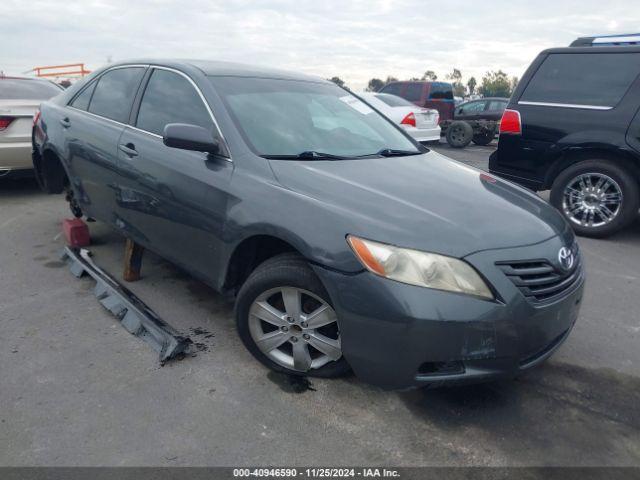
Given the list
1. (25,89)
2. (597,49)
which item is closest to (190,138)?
(597,49)

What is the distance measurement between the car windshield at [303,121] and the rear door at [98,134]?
1.00 meters

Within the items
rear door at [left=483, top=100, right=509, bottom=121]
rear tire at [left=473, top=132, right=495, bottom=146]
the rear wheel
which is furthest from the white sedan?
the rear wheel

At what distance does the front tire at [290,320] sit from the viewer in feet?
8.34

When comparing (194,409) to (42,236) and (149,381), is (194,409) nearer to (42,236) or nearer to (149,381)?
(149,381)

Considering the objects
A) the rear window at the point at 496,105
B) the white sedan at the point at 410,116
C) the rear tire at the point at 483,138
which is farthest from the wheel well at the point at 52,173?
the rear window at the point at 496,105

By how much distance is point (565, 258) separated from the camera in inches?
101

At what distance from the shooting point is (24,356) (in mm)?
2961

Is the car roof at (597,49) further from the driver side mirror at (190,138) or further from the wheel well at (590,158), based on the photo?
the driver side mirror at (190,138)

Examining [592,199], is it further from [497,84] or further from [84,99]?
[497,84]

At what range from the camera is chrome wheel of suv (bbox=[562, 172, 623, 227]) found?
214 inches

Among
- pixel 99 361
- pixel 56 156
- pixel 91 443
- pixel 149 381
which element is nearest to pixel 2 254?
pixel 56 156

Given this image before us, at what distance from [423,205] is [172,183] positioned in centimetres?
154

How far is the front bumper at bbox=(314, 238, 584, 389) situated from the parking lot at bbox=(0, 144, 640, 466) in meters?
0.31

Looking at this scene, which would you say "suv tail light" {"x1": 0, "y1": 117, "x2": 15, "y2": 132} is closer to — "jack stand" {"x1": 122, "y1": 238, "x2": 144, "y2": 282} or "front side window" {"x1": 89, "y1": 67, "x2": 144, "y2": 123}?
"front side window" {"x1": 89, "y1": 67, "x2": 144, "y2": 123}
